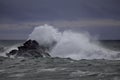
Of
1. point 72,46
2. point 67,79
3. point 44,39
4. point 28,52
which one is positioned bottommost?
point 67,79

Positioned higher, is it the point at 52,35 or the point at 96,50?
the point at 52,35

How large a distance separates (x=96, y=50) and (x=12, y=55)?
16.8 m

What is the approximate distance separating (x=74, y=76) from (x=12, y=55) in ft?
71.5

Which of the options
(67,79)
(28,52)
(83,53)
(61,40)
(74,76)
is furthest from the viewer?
(61,40)

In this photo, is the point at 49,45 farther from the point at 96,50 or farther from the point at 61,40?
the point at 96,50

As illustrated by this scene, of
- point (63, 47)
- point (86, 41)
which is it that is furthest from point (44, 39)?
point (86, 41)

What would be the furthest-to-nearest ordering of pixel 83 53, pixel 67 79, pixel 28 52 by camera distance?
1. pixel 83 53
2. pixel 28 52
3. pixel 67 79

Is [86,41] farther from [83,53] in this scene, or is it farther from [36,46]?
[36,46]

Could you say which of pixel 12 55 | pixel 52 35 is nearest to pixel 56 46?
pixel 52 35

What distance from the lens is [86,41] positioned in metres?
50.1

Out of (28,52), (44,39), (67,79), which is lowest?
(67,79)

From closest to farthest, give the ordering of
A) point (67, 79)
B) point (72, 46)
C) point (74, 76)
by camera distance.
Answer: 1. point (67, 79)
2. point (74, 76)
3. point (72, 46)

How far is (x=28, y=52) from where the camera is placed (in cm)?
3734

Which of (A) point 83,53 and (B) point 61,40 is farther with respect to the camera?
(B) point 61,40
